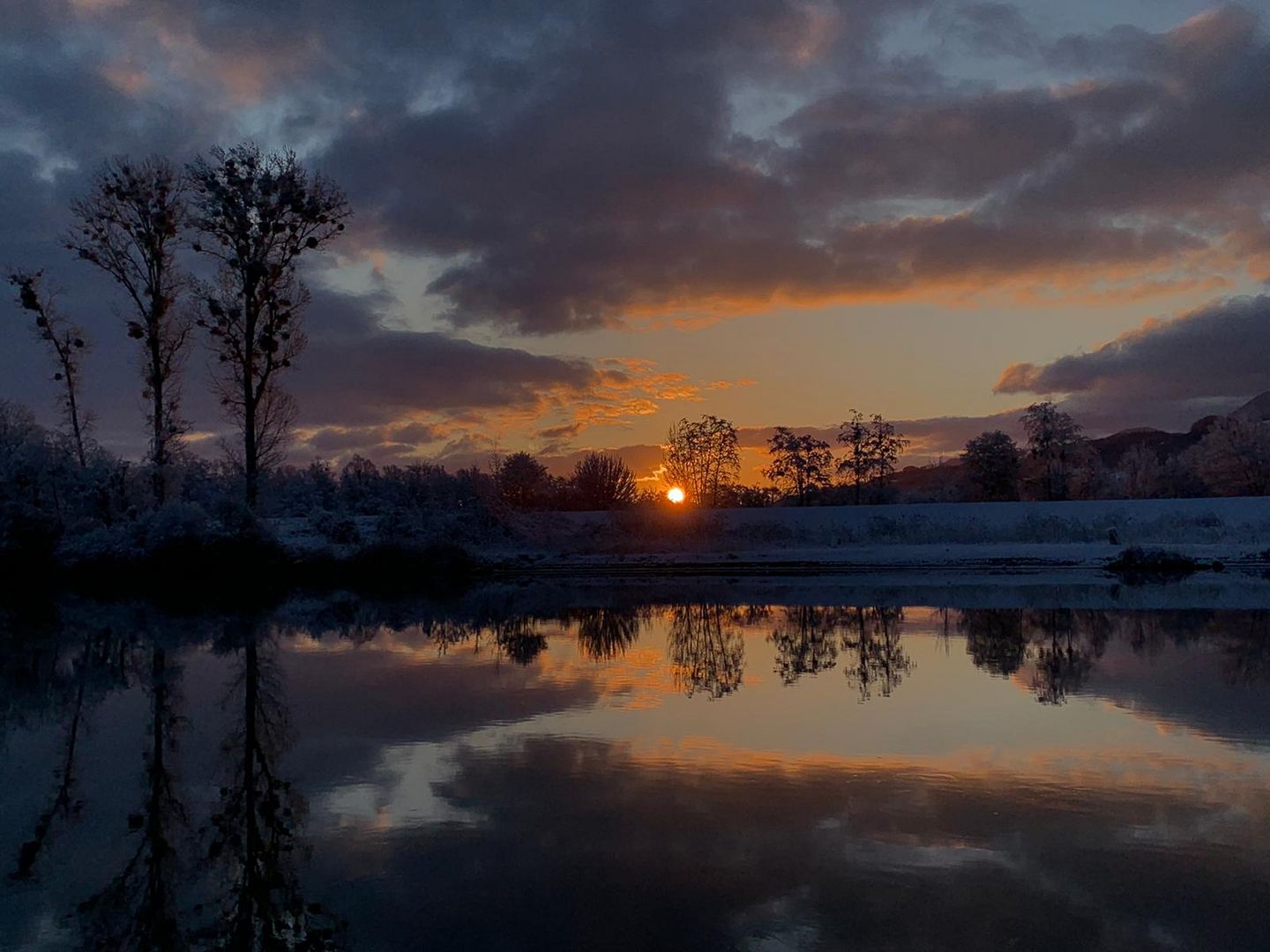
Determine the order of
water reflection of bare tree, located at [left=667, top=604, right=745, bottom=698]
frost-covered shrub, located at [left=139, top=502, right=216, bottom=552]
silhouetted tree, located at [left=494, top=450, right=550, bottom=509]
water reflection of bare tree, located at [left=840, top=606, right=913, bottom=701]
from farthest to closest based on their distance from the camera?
silhouetted tree, located at [left=494, top=450, right=550, bottom=509]
frost-covered shrub, located at [left=139, top=502, right=216, bottom=552]
water reflection of bare tree, located at [left=667, top=604, right=745, bottom=698]
water reflection of bare tree, located at [left=840, top=606, right=913, bottom=701]

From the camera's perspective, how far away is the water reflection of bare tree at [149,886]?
524 centimetres

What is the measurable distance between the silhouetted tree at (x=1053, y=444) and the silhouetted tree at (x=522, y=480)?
37.9m

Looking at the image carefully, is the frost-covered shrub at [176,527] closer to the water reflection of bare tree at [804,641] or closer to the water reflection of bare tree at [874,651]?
the water reflection of bare tree at [804,641]

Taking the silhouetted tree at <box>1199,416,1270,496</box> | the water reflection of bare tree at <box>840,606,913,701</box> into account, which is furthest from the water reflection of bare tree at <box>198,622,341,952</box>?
the silhouetted tree at <box>1199,416,1270,496</box>

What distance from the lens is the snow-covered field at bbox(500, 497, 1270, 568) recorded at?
115ft

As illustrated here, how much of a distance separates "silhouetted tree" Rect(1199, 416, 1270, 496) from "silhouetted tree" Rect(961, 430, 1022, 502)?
13514 millimetres

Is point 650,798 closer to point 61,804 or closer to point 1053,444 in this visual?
point 61,804

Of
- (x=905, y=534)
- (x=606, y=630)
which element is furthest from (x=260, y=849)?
(x=905, y=534)

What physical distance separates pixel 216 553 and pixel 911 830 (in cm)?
2996

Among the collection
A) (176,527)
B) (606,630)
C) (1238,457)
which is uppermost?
(1238,457)

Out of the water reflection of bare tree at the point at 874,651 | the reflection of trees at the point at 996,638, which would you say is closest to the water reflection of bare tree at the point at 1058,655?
the reflection of trees at the point at 996,638

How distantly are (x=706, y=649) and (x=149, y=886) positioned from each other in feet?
35.2

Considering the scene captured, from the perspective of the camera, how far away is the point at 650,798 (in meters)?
7.53

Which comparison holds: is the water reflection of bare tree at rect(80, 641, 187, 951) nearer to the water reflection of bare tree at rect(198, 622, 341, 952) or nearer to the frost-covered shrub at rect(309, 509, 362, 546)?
the water reflection of bare tree at rect(198, 622, 341, 952)
